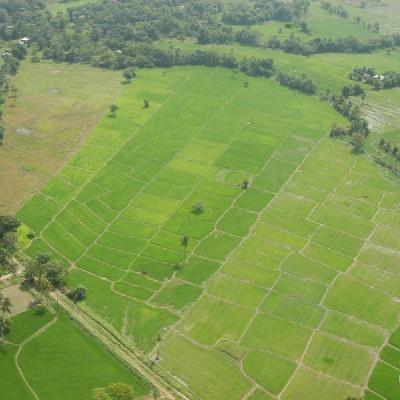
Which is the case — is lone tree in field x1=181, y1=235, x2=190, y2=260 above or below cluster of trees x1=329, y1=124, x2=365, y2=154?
above

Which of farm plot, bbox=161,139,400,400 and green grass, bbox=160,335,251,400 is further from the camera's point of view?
farm plot, bbox=161,139,400,400

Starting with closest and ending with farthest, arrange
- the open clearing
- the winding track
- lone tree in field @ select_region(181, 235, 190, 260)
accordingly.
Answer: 1. the winding track
2. lone tree in field @ select_region(181, 235, 190, 260)
3. the open clearing

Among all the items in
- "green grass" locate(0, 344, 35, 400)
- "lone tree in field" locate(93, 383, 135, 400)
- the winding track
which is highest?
"lone tree in field" locate(93, 383, 135, 400)

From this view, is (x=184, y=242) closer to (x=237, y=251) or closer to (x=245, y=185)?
(x=237, y=251)

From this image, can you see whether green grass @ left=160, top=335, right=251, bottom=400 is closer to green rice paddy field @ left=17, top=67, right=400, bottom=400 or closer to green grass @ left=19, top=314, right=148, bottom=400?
green rice paddy field @ left=17, top=67, right=400, bottom=400

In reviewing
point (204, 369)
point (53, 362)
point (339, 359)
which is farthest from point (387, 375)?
point (53, 362)

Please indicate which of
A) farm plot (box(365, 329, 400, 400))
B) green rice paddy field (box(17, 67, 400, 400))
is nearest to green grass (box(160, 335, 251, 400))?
green rice paddy field (box(17, 67, 400, 400))

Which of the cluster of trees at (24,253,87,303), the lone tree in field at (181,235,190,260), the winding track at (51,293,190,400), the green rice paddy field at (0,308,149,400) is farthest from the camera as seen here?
the lone tree in field at (181,235,190,260)
